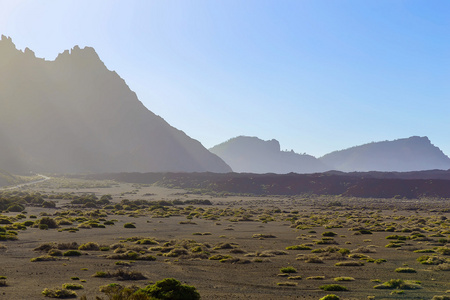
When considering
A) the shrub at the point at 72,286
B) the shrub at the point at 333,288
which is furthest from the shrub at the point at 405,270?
the shrub at the point at 72,286

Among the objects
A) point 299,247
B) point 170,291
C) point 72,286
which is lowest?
point 299,247

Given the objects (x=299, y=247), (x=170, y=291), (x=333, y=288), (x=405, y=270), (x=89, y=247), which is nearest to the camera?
(x=170, y=291)

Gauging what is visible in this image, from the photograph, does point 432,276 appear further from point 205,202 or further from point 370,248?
point 205,202

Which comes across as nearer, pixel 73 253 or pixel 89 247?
pixel 73 253

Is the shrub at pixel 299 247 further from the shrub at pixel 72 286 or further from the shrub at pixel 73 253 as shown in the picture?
the shrub at pixel 72 286

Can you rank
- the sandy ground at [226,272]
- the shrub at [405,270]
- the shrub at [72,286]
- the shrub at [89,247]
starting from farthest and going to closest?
the shrub at [89,247]
the shrub at [405,270]
the sandy ground at [226,272]
the shrub at [72,286]

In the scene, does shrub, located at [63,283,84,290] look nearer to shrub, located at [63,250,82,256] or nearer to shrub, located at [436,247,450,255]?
shrub, located at [63,250,82,256]

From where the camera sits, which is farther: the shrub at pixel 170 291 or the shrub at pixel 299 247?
the shrub at pixel 299 247

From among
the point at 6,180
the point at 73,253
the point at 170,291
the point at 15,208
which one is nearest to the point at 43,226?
the point at 73,253

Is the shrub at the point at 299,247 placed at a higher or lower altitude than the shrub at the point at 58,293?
lower

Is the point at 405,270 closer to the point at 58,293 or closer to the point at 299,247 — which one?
the point at 299,247

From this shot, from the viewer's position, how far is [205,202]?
344ft

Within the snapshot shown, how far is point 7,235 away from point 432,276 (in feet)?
114

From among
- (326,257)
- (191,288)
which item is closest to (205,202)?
(326,257)
